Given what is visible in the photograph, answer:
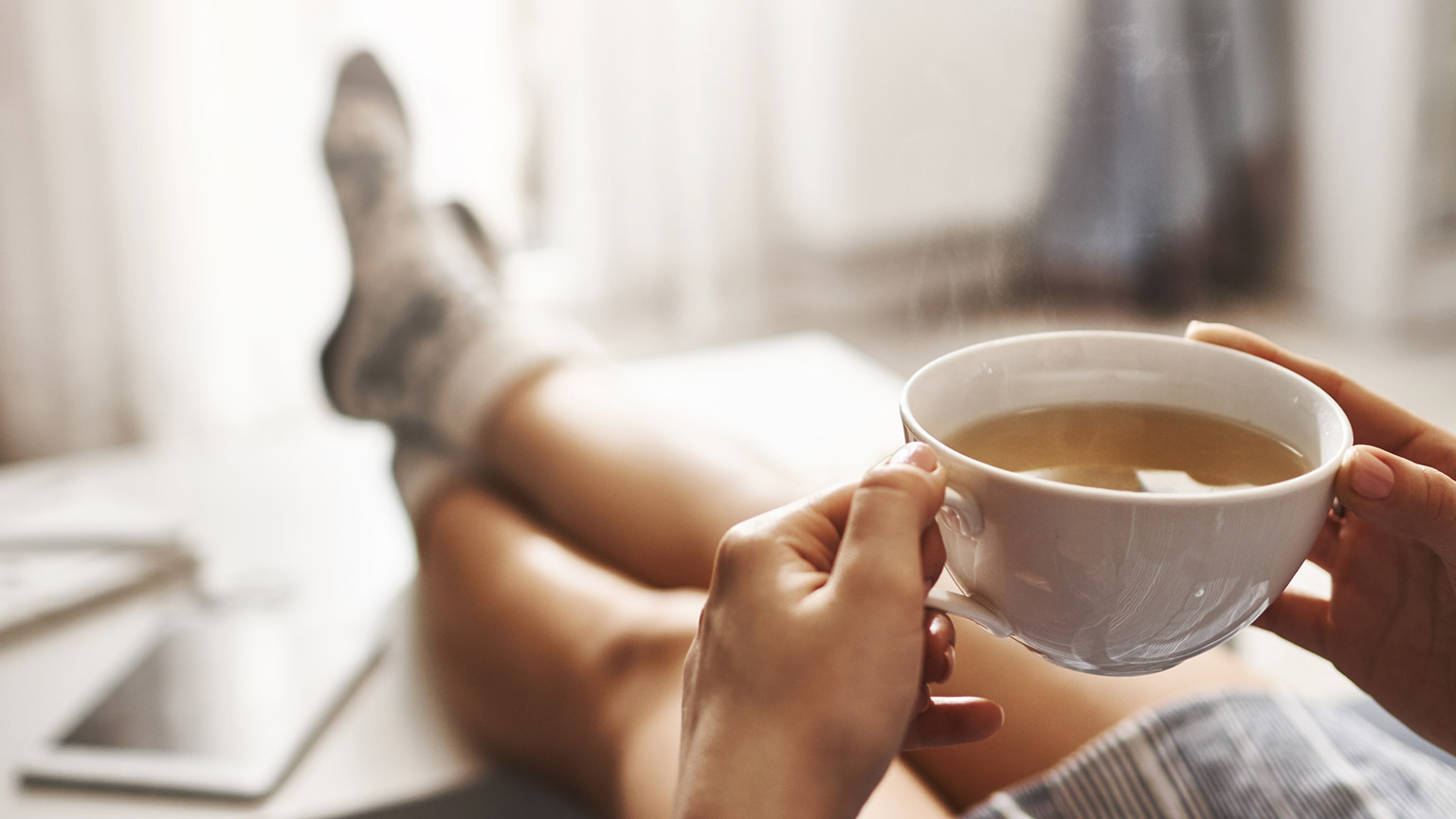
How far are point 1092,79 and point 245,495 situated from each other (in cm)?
196

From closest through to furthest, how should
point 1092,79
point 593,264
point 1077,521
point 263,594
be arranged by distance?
point 1077,521
point 263,594
point 593,264
point 1092,79

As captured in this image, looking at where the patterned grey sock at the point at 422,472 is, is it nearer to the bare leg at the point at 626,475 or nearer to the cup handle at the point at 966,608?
the bare leg at the point at 626,475

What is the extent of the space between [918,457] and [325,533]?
2.87ft

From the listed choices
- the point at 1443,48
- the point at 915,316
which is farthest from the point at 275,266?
the point at 1443,48

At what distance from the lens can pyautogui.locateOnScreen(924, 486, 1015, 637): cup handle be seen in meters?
0.34

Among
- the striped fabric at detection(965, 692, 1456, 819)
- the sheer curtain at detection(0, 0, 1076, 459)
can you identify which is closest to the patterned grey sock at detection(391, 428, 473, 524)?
the striped fabric at detection(965, 692, 1456, 819)

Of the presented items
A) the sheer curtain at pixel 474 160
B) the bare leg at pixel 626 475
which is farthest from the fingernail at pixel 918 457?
the sheer curtain at pixel 474 160

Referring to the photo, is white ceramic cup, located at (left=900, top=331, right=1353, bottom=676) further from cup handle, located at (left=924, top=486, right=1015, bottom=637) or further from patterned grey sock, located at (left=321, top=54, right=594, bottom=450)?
patterned grey sock, located at (left=321, top=54, right=594, bottom=450)

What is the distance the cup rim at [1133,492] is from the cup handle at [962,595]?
1 centimetres

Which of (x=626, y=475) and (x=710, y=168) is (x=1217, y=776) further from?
(x=710, y=168)

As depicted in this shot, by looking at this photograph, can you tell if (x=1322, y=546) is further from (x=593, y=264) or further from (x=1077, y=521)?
(x=593, y=264)

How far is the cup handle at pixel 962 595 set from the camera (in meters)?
0.34

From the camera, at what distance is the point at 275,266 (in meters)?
1.97

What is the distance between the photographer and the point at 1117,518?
1.02ft
